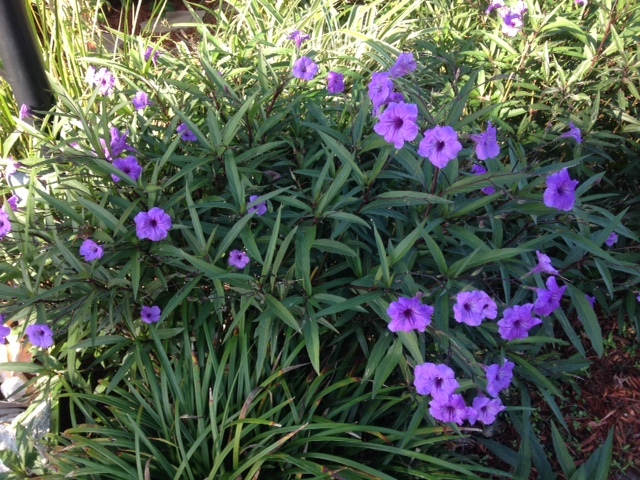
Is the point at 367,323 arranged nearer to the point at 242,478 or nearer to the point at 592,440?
the point at 242,478

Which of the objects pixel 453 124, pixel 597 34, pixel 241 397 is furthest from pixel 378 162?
pixel 597 34

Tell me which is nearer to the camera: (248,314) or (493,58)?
(248,314)

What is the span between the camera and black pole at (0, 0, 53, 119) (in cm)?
219

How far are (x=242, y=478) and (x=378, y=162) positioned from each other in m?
1.00

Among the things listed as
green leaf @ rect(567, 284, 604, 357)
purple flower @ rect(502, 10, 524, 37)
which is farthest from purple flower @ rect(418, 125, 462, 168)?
purple flower @ rect(502, 10, 524, 37)

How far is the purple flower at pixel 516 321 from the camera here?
1483mm

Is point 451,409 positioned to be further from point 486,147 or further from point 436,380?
point 486,147

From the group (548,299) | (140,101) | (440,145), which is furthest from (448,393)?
(140,101)

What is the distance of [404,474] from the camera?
1.79 meters

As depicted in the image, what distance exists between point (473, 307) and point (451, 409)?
0.29 meters

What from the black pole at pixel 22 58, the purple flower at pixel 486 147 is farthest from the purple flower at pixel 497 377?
the black pole at pixel 22 58

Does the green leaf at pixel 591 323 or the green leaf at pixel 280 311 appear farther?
the green leaf at pixel 591 323

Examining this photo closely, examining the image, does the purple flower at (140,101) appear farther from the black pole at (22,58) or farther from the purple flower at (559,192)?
the purple flower at (559,192)

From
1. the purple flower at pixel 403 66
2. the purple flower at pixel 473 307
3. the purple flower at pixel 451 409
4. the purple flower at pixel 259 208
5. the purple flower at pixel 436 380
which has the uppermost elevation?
the purple flower at pixel 403 66
